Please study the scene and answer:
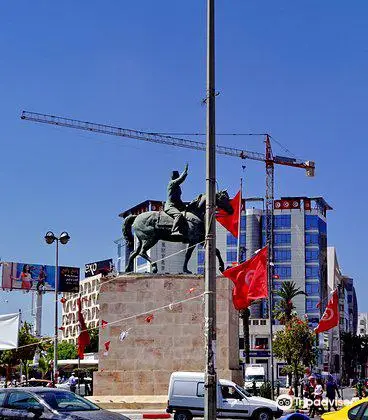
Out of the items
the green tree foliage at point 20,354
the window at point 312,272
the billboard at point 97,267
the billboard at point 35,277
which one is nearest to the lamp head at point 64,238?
the green tree foliage at point 20,354

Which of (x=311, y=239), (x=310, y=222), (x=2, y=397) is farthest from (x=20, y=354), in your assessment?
(x=310, y=222)

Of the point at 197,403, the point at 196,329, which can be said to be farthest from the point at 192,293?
the point at 197,403

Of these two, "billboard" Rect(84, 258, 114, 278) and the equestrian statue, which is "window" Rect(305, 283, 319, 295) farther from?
the equestrian statue

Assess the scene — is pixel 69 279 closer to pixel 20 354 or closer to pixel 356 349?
pixel 356 349

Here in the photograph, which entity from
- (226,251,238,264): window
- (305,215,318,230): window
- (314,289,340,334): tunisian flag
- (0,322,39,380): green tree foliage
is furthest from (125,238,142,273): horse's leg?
(305,215,318,230): window

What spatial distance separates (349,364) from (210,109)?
450 ft

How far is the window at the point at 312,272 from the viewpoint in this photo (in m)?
142

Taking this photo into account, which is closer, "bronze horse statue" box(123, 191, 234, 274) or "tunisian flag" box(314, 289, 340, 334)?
"tunisian flag" box(314, 289, 340, 334)

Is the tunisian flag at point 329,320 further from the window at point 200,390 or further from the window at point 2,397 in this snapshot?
the window at point 2,397

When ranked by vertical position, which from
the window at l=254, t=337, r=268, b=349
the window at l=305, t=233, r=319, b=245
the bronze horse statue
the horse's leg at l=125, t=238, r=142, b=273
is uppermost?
the window at l=305, t=233, r=319, b=245

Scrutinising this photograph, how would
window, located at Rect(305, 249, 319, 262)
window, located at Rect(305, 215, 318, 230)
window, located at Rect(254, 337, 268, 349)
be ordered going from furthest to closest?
window, located at Rect(305, 215, 318, 230), window, located at Rect(305, 249, 319, 262), window, located at Rect(254, 337, 268, 349)

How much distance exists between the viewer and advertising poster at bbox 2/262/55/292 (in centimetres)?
11999

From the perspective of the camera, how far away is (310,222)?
143m

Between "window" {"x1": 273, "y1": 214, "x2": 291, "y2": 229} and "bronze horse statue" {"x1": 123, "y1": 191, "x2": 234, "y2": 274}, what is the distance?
10939 cm
